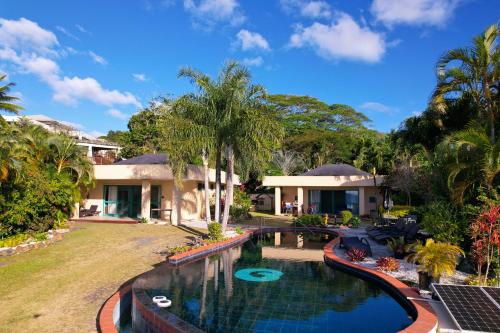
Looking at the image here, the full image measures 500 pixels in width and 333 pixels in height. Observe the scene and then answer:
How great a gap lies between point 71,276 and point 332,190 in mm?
21530

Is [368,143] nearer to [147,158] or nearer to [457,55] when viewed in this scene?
[147,158]

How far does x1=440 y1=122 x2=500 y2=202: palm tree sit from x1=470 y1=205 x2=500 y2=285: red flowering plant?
100cm

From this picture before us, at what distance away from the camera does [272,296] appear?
27.8 feet

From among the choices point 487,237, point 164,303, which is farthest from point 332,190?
point 164,303

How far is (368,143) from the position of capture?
3528 centimetres

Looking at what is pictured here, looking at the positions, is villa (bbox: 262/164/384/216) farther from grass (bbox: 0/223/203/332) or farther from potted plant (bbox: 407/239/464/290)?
potted plant (bbox: 407/239/464/290)

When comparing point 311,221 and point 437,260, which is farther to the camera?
point 311,221

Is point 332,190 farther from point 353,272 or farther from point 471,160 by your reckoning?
point 471,160

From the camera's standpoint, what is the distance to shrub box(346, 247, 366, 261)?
451 inches

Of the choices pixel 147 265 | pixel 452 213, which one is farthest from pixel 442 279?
pixel 147 265

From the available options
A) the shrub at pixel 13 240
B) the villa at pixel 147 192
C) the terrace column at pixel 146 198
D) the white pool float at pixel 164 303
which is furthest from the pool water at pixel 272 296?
the terrace column at pixel 146 198

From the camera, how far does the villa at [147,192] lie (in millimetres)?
21516

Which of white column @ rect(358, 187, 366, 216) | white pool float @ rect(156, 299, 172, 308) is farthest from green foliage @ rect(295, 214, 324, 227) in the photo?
white pool float @ rect(156, 299, 172, 308)

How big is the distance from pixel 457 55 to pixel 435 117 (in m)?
6.70
